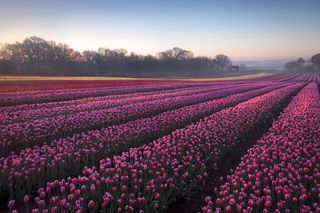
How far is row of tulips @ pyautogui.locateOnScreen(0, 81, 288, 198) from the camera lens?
6457 mm

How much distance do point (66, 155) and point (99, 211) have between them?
2978 mm

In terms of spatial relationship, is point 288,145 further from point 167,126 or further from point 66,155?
point 66,155

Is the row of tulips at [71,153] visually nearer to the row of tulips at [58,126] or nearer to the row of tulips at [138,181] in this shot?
the row of tulips at [138,181]

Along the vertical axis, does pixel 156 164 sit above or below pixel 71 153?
below

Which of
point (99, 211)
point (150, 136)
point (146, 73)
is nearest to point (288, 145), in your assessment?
point (150, 136)

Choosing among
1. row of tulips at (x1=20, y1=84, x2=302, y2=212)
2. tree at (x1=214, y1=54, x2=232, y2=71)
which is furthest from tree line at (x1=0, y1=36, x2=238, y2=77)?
row of tulips at (x1=20, y1=84, x2=302, y2=212)

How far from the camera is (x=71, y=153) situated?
8.02m

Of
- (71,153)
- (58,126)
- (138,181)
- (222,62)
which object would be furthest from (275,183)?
(222,62)

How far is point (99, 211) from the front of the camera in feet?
18.2

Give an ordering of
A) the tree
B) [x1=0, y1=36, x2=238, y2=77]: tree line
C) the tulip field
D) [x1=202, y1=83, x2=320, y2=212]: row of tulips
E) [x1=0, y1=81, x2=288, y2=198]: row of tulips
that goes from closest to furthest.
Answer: [x1=202, y1=83, x2=320, y2=212]: row of tulips → the tulip field → [x1=0, y1=81, x2=288, y2=198]: row of tulips → [x1=0, y1=36, x2=238, y2=77]: tree line → the tree

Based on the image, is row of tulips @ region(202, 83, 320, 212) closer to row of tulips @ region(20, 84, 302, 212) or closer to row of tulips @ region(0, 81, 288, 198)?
row of tulips @ region(20, 84, 302, 212)

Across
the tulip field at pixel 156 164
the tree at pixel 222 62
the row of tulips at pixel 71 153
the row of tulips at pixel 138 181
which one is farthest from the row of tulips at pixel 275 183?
the tree at pixel 222 62

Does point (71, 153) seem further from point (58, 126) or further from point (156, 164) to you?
point (58, 126)

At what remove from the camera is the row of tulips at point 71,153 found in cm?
646
